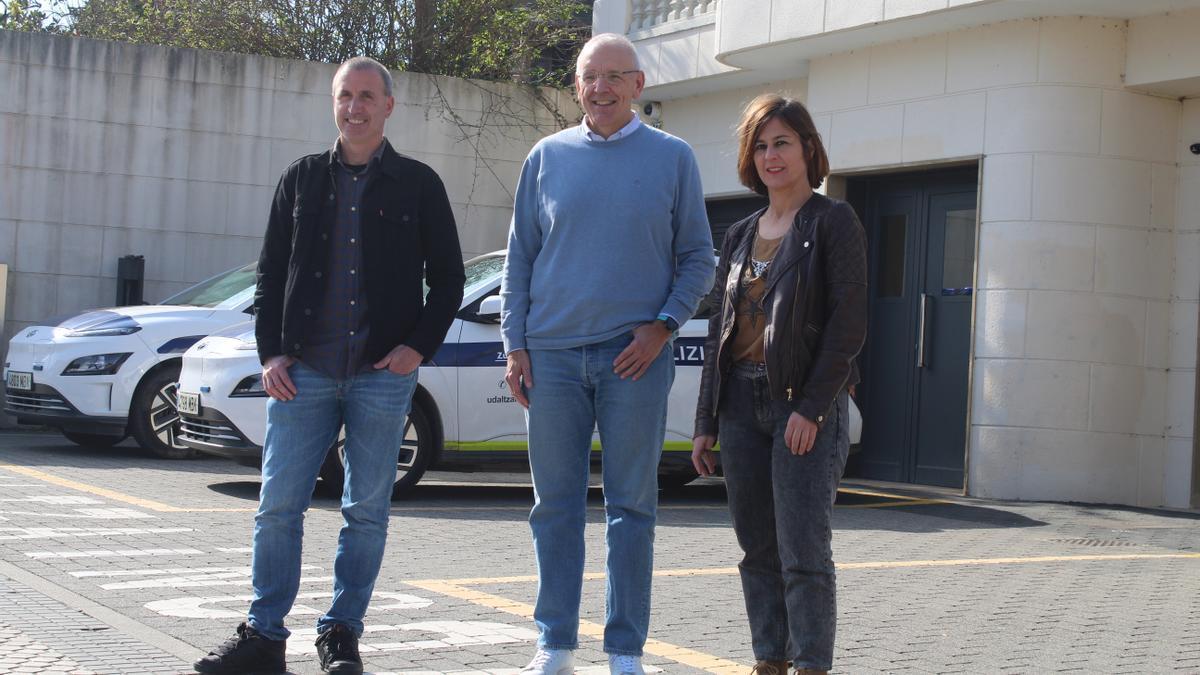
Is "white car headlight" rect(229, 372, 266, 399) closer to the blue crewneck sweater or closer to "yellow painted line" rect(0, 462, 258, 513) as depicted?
"yellow painted line" rect(0, 462, 258, 513)

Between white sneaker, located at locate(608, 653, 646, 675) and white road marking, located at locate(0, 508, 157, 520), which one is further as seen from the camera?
white road marking, located at locate(0, 508, 157, 520)

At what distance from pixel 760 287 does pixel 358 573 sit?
5.20 ft

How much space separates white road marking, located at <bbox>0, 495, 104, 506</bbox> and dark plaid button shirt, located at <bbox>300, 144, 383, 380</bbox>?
494 centimetres

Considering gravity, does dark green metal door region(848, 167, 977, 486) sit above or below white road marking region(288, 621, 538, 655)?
above

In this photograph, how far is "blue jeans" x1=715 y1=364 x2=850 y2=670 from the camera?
4.48 m

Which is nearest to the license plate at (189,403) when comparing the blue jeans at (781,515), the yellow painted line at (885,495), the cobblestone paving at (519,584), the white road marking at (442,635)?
the cobblestone paving at (519,584)

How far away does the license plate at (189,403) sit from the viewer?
10359mm

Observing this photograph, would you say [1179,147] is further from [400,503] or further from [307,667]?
[307,667]

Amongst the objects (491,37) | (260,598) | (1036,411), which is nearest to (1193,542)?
(1036,411)

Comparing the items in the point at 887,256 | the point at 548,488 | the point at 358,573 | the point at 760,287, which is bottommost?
the point at 358,573

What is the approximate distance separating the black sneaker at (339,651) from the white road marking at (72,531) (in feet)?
11.2

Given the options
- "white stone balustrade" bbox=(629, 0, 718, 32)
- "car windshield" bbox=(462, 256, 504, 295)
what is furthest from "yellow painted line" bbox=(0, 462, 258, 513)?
"white stone balustrade" bbox=(629, 0, 718, 32)

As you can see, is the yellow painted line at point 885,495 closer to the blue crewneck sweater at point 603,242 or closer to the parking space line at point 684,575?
the parking space line at point 684,575

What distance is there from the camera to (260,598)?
496 centimetres
